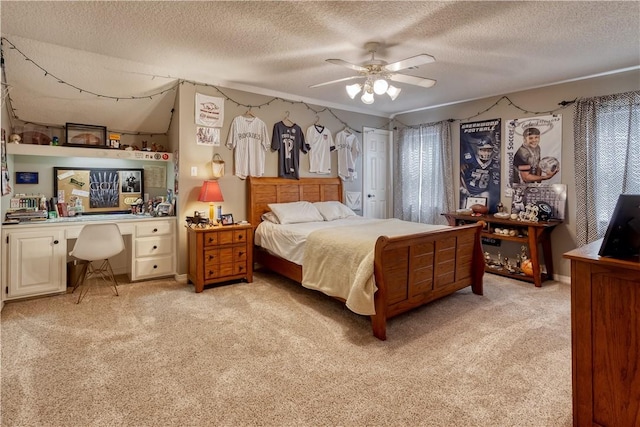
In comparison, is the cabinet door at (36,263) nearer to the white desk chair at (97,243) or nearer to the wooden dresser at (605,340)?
the white desk chair at (97,243)

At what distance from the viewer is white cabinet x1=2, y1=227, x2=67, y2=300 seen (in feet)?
11.1

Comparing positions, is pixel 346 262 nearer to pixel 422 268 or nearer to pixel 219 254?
Result: pixel 422 268

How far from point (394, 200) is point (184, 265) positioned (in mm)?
3769

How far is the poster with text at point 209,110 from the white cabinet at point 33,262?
2.00 m

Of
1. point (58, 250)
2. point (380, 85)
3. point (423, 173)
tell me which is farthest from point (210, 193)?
point (423, 173)

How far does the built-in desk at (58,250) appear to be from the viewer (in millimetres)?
3404

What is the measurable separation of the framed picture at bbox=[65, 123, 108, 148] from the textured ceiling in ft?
0.30

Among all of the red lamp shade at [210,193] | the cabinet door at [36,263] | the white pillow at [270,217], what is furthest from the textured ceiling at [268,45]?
the white pillow at [270,217]

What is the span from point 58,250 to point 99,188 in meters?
1.02

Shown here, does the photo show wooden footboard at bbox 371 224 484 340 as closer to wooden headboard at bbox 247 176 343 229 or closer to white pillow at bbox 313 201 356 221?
white pillow at bbox 313 201 356 221

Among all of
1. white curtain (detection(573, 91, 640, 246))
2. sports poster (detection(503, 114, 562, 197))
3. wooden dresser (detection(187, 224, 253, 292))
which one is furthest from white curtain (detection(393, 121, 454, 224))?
wooden dresser (detection(187, 224, 253, 292))

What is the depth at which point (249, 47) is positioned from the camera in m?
3.23

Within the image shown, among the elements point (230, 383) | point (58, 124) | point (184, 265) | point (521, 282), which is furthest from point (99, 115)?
point (521, 282)

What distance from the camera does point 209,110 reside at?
14.1 feet
